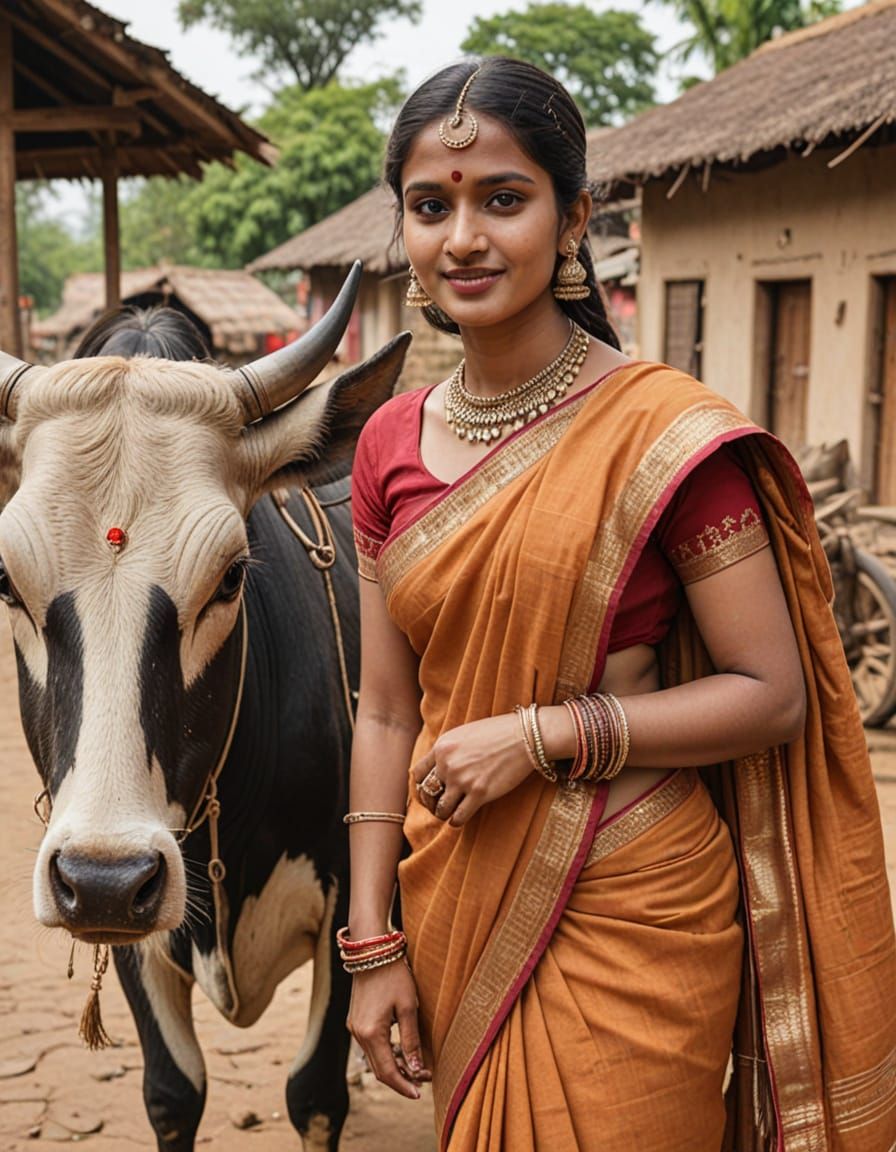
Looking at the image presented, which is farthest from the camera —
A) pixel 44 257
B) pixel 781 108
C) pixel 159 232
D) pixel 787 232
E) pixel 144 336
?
pixel 44 257

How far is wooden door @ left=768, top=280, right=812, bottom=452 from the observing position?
1162cm

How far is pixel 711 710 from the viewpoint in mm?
1745

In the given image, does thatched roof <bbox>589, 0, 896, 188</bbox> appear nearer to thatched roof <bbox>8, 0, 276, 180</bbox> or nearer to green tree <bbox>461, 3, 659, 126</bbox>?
thatched roof <bbox>8, 0, 276, 180</bbox>

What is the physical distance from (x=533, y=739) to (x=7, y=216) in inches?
305

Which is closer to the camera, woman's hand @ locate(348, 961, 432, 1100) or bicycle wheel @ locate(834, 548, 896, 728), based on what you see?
woman's hand @ locate(348, 961, 432, 1100)

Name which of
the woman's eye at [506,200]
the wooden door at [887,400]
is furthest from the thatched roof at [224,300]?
the woman's eye at [506,200]

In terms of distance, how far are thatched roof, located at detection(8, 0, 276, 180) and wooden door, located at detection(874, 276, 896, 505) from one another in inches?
194

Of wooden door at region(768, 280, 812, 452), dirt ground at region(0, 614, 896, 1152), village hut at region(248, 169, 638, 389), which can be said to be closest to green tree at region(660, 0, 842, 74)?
village hut at region(248, 169, 638, 389)

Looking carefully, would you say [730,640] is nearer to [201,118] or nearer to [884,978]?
[884,978]

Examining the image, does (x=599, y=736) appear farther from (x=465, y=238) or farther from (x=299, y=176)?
(x=299, y=176)

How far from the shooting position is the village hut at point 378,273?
18.3m

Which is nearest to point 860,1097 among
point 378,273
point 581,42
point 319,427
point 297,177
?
point 319,427

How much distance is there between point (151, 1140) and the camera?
359cm

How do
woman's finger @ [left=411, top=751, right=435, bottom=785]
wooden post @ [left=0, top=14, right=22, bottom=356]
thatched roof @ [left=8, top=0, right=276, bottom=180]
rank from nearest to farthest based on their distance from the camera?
woman's finger @ [left=411, top=751, right=435, bottom=785] < wooden post @ [left=0, top=14, right=22, bottom=356] < thatched roof @ [left=8, top=0, right=276, bottom=180]
